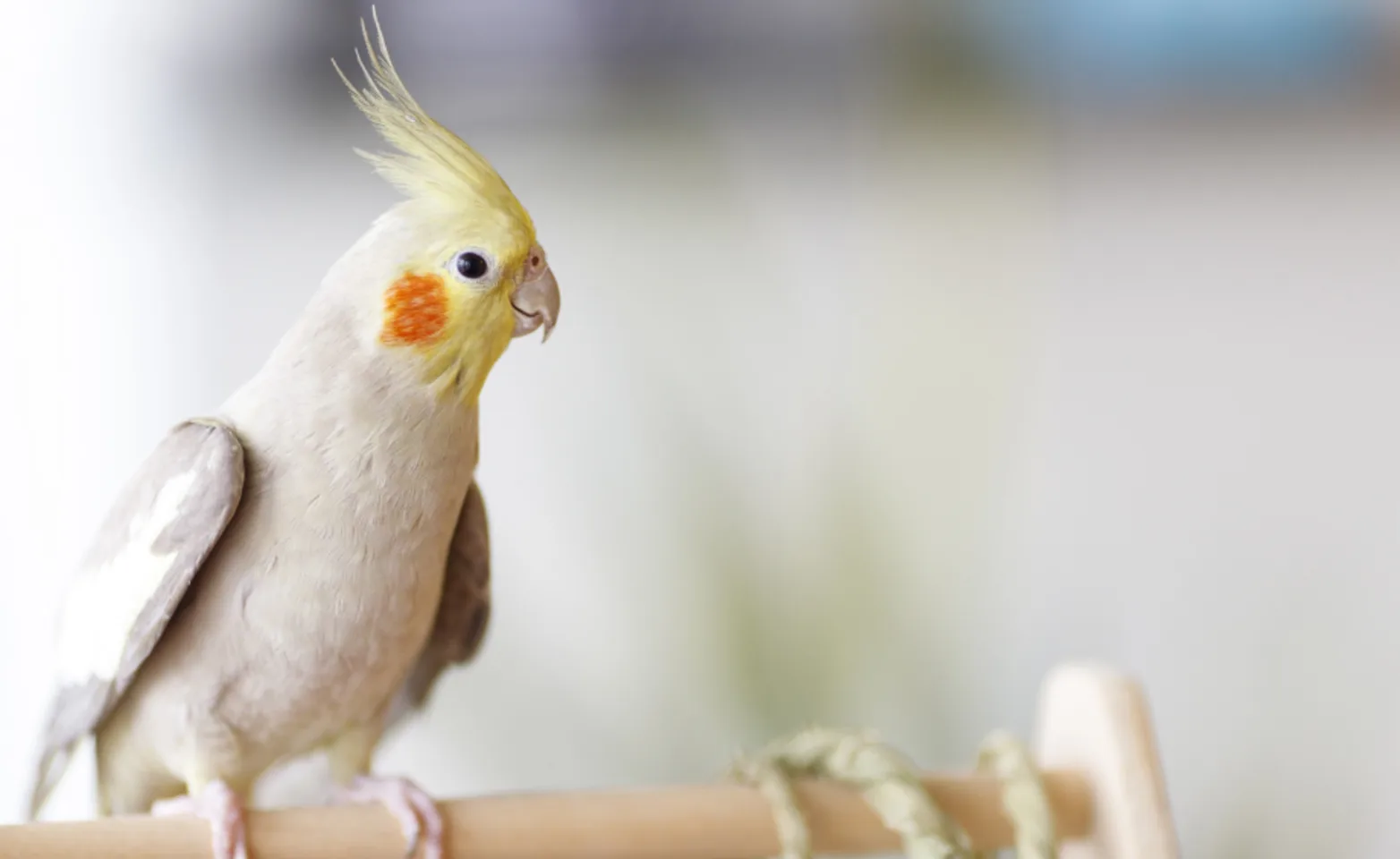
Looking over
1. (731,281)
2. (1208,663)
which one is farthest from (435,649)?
(1208,663)

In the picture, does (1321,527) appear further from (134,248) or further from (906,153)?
(134,248)

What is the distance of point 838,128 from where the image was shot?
117 cm

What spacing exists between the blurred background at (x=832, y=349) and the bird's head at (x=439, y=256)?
1.63 ft

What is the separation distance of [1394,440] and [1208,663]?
303mm

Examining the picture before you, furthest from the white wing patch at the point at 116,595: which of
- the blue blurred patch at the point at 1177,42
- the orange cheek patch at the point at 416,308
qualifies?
the blue blurred patch at the point at 1177,42

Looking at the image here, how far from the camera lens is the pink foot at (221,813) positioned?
1.62ft

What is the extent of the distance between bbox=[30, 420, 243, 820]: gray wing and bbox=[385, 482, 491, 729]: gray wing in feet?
0.43

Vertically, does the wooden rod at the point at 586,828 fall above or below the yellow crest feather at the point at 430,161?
below

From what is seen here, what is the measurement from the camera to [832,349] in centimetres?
120

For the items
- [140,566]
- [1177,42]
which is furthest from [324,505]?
[1177,42]

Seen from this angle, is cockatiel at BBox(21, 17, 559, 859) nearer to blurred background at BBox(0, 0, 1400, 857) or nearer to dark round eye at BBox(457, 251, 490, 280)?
dark round eye at BBox(457, 251, 490, 280)

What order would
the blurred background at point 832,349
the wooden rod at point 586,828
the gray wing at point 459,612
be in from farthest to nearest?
the blurred background at point 832,349, the gray wing at point 459,612, the wooden rod at point 586,828

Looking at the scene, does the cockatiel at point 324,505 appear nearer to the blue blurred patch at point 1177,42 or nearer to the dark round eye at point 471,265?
the dark round eye at point 471,265

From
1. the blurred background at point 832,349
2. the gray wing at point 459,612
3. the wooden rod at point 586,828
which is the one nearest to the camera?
the wooden rod at point 586,828
